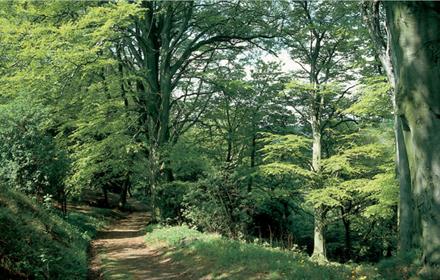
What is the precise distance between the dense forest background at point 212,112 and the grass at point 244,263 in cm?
190

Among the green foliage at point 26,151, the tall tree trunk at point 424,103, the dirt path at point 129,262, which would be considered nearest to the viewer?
the tall tree trunk at point 424,103

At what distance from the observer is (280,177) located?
2564 centimetres

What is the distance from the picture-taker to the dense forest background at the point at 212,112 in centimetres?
1380

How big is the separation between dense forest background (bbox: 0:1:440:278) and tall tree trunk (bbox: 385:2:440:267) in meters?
2.98

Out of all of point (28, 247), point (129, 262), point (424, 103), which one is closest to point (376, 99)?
point (129, 262)

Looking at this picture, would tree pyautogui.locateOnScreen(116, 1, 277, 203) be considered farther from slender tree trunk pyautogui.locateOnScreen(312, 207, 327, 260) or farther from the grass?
the grass

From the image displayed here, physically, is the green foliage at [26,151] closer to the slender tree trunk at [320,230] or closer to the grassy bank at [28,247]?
the grassy bank at [28,247]

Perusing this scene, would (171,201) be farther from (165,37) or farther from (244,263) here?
(244,263)

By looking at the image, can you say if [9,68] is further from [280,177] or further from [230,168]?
[280,177]

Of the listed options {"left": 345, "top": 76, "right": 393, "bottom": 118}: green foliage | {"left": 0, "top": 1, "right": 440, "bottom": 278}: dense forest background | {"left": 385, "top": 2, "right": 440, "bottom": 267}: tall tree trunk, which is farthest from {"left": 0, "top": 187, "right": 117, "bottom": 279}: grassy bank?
{"left": 345, "top": 76, "right": 393, "bottom": 118}: green foliage

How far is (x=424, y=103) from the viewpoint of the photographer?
5.05m

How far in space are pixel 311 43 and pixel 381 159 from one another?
6.96 metres

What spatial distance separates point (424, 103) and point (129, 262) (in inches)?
340

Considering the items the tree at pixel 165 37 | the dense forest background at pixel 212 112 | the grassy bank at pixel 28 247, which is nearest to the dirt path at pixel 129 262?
the grassy bank at pixel 28 247
